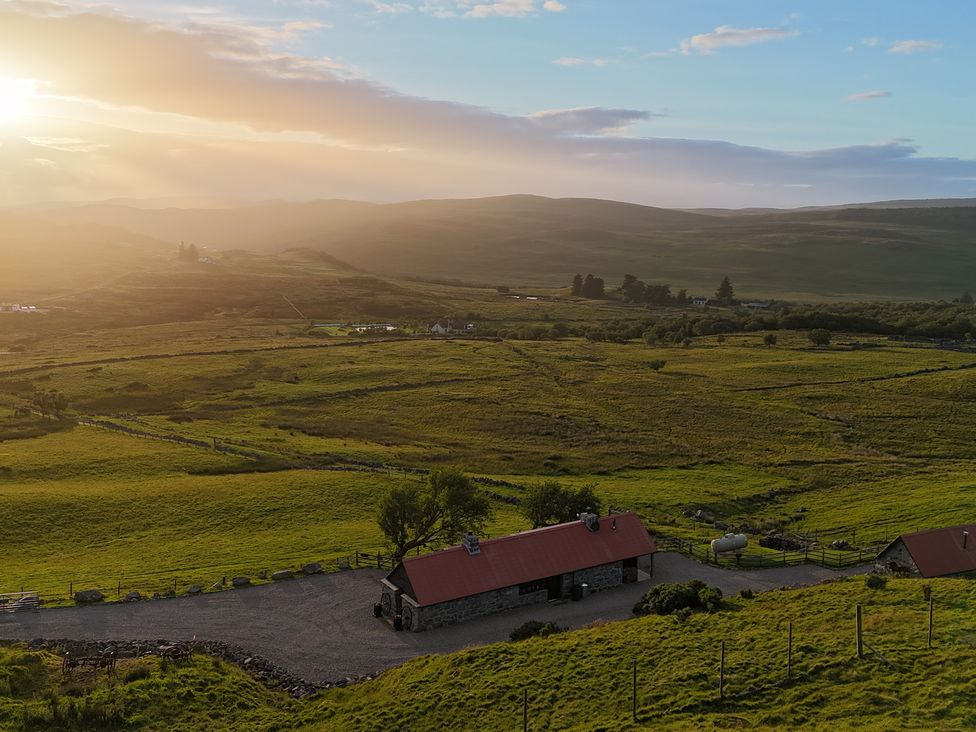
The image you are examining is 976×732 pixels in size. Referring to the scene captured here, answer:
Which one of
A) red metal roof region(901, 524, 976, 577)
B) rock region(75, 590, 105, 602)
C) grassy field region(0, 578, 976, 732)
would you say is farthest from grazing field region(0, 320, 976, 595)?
grassy field region(0, 578, 976, 732)

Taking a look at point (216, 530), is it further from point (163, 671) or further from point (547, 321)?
point (547, 321)

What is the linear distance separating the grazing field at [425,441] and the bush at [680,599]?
1765cm

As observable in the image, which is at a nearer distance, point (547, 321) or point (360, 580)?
point (360, 580)

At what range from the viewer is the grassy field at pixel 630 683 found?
28719 millimetres

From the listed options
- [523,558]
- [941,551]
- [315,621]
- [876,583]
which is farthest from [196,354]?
[876,583]

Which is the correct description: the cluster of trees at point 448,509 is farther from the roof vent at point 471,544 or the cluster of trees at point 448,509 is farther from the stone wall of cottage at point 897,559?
the stone wall of cottage at point 897,559

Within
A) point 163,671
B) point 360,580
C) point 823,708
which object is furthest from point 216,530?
point 823,708

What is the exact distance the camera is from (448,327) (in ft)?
592

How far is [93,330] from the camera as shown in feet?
602

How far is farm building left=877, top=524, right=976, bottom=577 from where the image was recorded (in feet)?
154

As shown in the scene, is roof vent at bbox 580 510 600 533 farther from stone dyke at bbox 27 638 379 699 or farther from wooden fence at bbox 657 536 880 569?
stone dyke at bbox 27 638 379 699

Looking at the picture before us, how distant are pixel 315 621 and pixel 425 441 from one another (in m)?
46.1

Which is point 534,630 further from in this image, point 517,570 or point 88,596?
point 88,596

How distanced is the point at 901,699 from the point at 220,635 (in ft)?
109
